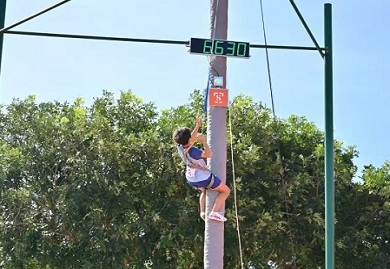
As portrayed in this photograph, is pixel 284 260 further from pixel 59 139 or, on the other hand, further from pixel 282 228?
pixel 59 139

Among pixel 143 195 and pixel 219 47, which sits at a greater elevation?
pixel 219 47

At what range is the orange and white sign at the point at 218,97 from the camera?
25.5 ft

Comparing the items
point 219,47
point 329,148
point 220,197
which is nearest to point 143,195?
point 329,148

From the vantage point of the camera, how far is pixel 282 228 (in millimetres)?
14742

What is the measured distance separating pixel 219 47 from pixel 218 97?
0.56 meters

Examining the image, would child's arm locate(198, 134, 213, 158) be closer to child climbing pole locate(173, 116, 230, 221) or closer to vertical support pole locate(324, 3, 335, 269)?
child climbing pole locate(173, 116, 230, 221)

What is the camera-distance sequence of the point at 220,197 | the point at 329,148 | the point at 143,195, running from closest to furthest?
the point at 220,197, the point at 329,148, the point at 143,195

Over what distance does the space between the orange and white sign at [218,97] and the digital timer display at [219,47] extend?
16.4 inches

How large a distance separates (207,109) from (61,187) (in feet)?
23.1

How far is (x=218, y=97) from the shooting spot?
25.5 ft

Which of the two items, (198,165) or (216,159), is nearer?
(198,165)

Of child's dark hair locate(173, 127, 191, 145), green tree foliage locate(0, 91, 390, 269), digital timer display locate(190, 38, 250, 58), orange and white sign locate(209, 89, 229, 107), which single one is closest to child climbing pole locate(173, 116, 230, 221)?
child's dark hair locate(173, 127, 191, 145)

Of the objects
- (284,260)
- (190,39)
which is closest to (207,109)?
(190,39)

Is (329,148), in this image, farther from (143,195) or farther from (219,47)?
(143,195)
